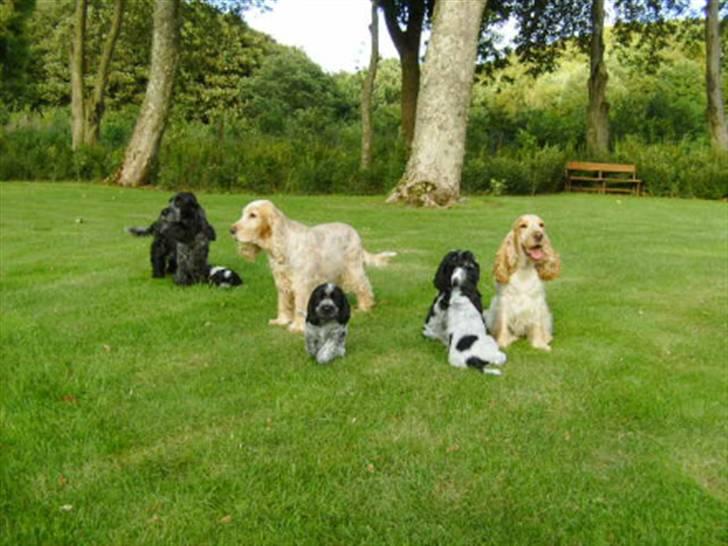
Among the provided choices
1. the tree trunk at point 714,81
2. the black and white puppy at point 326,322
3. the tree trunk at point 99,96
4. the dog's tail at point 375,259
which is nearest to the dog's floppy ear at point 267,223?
the dog's tail at point 375,259

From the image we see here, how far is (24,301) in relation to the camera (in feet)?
23.9

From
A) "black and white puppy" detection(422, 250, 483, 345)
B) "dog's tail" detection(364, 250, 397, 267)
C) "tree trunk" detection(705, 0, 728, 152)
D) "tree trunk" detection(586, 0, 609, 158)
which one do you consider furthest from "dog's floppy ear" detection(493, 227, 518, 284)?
"tree trunk" detection(705, 0, 728, 152)

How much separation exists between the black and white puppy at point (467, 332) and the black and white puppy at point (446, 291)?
19 millimetres

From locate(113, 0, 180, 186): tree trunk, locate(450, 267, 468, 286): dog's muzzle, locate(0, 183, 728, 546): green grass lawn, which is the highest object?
locate(113, 0, 180, 186): tree trunk

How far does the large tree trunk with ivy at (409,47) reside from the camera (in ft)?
92.1

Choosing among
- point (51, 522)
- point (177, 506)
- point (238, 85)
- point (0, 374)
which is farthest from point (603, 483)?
point (238, 85)

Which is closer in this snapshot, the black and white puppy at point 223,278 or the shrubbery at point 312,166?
the black and white puppy at point 223,278

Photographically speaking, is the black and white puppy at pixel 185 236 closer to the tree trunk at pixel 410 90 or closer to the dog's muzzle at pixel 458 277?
the dog's muzzle at pixel 458 277

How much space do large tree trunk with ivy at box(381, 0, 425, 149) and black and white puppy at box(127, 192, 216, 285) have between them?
67.8 ft

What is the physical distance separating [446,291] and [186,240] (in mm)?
3464

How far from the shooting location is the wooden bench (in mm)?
25406

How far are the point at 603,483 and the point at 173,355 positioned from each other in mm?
3466

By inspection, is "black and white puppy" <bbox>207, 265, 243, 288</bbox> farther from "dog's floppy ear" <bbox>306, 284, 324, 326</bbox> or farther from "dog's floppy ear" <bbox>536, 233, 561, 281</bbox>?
"dog's floppy ear" <bbox>536, 233, 561, 281</bbox>

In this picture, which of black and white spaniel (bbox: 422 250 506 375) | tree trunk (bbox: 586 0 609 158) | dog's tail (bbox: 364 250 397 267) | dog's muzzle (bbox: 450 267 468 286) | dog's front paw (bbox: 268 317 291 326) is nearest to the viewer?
black and white spaniel (bbox: 422 250 506 375)
